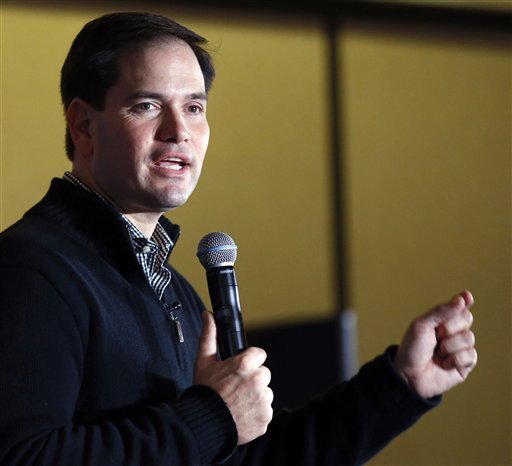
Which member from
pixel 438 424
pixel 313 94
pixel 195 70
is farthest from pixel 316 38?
pixel 195 70

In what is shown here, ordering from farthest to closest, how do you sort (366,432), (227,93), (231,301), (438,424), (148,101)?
(438,424) < (227,93) < (366,432) < (148,101) < (231,301)

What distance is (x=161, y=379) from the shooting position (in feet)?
4.57

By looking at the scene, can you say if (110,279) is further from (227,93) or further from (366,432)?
(227,93)

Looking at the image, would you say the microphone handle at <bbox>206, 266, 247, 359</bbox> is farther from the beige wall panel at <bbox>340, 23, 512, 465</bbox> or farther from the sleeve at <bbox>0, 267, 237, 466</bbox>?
the beige wall panel at <bbox>340, 23, 512, 465</bbox>

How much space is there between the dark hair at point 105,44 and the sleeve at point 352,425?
689mm

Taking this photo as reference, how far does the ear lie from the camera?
157cm

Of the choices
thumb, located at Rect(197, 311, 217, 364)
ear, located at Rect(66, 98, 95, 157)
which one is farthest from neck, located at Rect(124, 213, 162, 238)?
thumb, located at Rect(197, 311, 217, 364)

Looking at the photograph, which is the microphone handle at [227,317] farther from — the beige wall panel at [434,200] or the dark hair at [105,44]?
the beige wall panel at [434,200]

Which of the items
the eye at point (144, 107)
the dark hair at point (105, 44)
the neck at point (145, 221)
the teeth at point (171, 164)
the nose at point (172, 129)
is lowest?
the neck at point (145, 221)

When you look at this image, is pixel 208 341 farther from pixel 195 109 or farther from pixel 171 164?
pixel 195 109

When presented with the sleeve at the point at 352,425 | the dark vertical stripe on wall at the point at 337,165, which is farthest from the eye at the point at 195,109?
the dark vertical stripe on wall at the point at 337,165

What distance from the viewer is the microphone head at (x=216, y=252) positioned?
141 centimetres

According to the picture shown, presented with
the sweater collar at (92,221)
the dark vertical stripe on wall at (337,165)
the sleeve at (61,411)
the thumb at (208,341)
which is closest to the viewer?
the sleeve at (61,411)

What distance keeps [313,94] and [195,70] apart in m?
2.28
